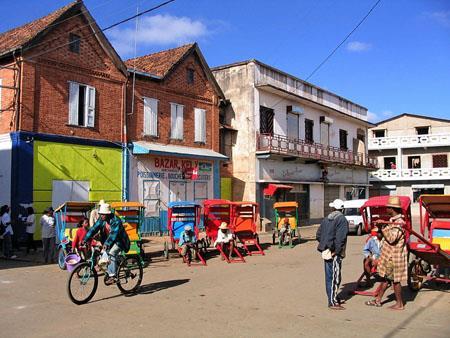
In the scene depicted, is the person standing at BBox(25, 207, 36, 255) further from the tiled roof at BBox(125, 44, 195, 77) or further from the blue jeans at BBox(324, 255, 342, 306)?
the blue jeans at BBox(324, 255, 342, 306)

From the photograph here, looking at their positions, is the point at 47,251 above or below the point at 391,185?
below

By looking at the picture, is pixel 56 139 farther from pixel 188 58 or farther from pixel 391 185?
pixel 391 185

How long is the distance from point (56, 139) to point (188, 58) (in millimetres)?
9213

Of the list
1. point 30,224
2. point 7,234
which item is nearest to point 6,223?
point 7,234

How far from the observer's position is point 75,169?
1894 centimetres

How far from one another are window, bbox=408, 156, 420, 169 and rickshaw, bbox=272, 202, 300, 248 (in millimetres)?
35229

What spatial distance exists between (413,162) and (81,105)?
139ft

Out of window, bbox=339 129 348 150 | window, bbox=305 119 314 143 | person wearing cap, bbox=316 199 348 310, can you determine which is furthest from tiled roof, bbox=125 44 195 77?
window, bbox=339 129 348 150

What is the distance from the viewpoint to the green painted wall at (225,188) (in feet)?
88.0

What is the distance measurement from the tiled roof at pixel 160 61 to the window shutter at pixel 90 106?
349 cm

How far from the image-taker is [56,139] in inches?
718

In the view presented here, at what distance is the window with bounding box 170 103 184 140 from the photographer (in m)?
23.5

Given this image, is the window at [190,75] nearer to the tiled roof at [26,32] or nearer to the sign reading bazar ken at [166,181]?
the sign reading bazar ken at [166,181]

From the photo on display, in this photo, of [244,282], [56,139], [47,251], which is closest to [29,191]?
[56,139]
